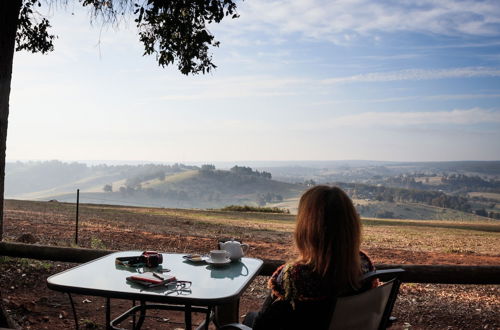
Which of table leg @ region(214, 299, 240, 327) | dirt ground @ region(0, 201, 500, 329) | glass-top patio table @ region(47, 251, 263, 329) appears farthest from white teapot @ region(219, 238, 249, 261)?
table leg @ region(214, 299, 240, 327)

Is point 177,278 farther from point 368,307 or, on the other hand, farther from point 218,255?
point 368,307

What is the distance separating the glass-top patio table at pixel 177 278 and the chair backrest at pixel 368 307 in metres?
0.81

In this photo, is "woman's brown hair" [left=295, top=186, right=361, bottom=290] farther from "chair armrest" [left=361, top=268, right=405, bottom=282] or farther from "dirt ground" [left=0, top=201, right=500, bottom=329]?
"dirt ground" [left=0, top=201, right=500, bottom=329]

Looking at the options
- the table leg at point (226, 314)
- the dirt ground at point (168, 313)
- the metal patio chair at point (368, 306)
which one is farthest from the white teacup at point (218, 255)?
the metal patio chair at point (368, 306)

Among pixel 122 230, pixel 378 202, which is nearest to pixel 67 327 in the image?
pixel 122 230

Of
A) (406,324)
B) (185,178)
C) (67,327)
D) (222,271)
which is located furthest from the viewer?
(185,178)

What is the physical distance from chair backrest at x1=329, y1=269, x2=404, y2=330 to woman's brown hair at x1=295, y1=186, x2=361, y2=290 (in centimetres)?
9

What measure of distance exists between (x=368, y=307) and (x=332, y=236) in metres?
0.46

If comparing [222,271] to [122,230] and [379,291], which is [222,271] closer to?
[379,291]

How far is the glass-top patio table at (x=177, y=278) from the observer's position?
293 cm

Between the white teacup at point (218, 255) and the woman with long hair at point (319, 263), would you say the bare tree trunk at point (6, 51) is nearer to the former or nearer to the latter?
the white teacup at point (218, 255)

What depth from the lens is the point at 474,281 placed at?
17.6 ft

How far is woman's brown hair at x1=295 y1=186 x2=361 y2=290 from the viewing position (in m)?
2.33

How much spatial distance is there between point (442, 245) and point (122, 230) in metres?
9.17
